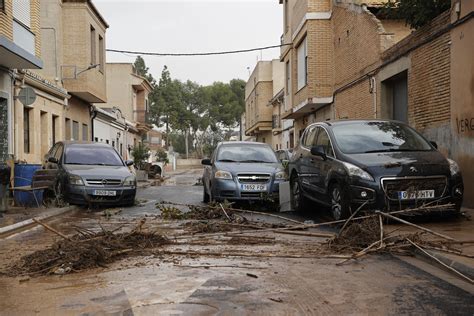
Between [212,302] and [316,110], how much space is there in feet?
67.0

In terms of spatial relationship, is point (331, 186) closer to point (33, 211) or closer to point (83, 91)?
point (33, 211)

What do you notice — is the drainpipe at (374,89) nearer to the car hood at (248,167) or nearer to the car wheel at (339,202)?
the car hood at (248,167)

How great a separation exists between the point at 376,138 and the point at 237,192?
140 inches

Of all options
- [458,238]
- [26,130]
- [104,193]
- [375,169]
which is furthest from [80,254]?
→ [26,130]

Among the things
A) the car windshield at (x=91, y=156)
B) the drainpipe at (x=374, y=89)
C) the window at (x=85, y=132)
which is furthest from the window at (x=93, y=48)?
the drainpipe at (x=374, y=89)

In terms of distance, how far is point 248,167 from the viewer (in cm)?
1210

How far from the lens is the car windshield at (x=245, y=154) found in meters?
13.1

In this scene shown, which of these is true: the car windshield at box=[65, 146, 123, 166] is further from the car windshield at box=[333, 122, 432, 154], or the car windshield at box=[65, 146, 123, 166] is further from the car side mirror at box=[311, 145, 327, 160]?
the car windshield at box=[333, 122, 432, 154]

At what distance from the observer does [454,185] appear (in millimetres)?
8250

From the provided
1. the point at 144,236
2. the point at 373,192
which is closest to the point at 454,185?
the point at 373,192

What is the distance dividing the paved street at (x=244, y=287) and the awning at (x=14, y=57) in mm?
7913

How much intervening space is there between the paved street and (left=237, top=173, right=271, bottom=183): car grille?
196 inches

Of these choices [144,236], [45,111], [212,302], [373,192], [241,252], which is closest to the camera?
[212,302]

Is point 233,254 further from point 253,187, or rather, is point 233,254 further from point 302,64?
point 302,64
